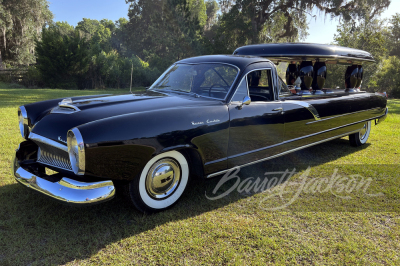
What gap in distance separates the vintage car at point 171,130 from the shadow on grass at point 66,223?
21 centimetres

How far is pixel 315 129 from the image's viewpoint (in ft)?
14.8

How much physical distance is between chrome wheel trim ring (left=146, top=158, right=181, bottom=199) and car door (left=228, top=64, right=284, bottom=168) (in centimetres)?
72

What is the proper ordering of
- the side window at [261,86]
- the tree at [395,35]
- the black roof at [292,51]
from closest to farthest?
the side window at [261,86], the black roof at [292,51], the tree at [395,35]

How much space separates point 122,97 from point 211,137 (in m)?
1.27

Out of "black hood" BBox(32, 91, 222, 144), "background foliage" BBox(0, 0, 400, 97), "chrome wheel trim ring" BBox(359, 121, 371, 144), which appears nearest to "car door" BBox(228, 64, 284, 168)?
"black hood" BBox(32, 91, 222, 144)

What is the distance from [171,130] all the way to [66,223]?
4.43 ft

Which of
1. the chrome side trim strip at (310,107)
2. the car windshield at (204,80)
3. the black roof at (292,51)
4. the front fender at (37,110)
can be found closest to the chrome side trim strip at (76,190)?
the front fender at (37,110)

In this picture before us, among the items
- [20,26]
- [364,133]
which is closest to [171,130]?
[364,133]

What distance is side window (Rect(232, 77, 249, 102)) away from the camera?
3.54 meters

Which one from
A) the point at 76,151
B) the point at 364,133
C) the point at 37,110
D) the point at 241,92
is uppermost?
the point at 241,92

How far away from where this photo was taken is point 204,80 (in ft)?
12.3

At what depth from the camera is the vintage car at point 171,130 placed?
251cm

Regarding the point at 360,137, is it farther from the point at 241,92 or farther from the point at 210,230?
the point at 210,230

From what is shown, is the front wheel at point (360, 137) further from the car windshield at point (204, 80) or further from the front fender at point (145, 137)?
the front fender at point (145, 137)
